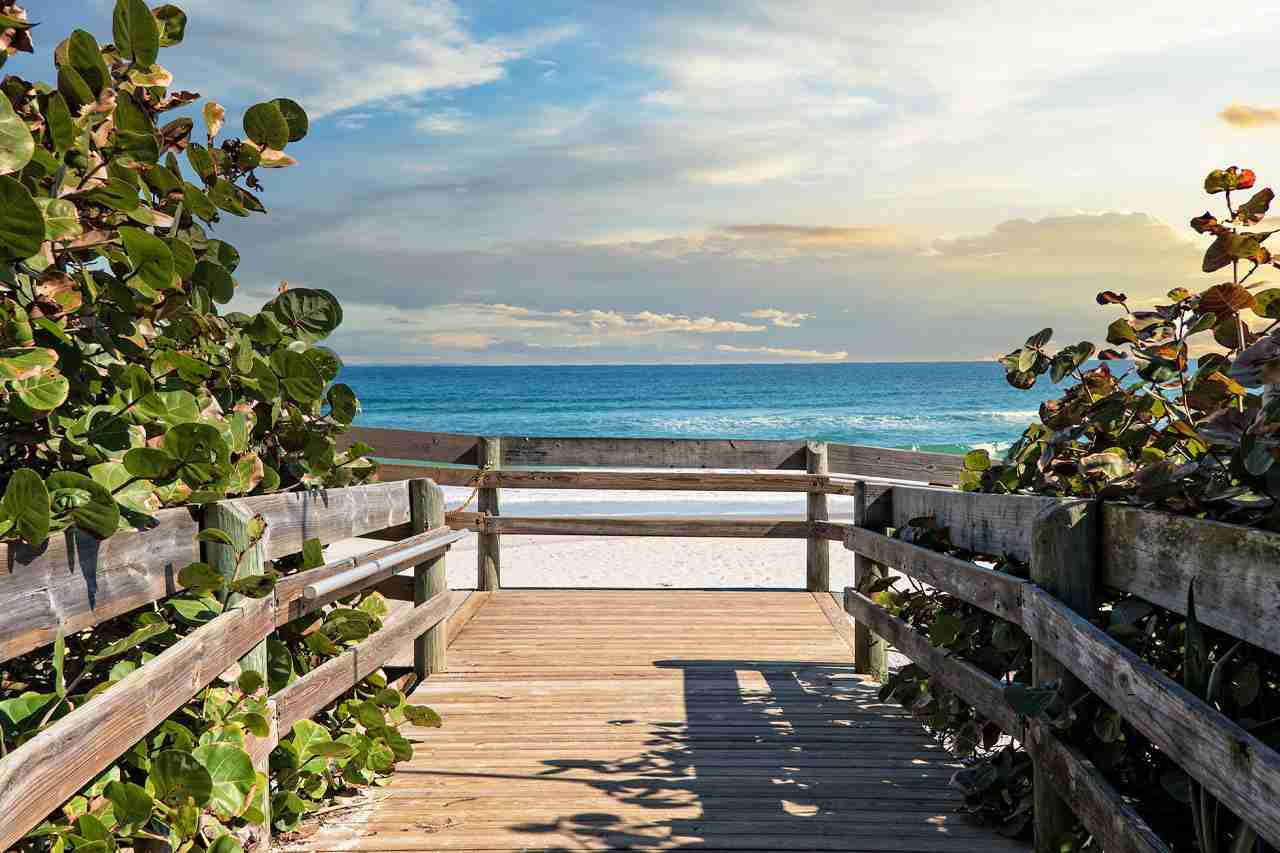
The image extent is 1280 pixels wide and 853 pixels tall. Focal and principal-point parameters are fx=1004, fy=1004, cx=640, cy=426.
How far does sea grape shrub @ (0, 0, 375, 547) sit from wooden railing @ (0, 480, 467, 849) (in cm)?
8

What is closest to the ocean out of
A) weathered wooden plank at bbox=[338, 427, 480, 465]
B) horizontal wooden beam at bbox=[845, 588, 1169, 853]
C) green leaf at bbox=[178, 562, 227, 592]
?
weathered wooden plank at bbox=[338, 427, 480, 465]

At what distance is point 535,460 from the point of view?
7516mm

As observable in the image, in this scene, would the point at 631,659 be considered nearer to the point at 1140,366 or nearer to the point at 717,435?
the point at 1140,366

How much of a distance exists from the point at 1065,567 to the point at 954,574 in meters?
0.86

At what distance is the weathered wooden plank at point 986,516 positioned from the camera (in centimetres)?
294

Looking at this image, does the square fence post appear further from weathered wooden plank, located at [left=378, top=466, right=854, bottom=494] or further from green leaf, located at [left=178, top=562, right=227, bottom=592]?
green leaf, located at [left=178, top=562, right=227, bottom=592]

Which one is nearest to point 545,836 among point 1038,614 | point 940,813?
point 940,813

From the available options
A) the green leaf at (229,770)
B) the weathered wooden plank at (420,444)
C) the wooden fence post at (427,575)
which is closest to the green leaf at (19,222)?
the green leaf at (229,770)

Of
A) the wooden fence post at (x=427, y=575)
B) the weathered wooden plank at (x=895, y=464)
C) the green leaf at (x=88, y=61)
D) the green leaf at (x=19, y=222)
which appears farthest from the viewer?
the weathered wooden plank at (x=895, y=464)

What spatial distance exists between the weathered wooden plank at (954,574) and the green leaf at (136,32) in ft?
8.40

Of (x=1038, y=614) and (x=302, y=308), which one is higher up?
(x=302, y=308)

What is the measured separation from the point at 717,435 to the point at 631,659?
39.8 meters

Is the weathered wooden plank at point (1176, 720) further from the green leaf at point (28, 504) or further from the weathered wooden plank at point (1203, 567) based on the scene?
the green leaf at point (28, 504)

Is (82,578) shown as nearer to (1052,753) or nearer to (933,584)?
(1052,753)
